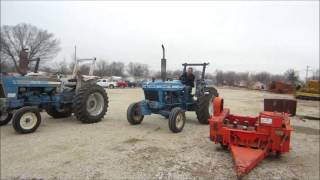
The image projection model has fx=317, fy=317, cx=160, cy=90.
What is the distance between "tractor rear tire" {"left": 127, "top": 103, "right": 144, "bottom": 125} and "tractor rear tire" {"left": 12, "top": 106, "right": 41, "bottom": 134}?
2.47 meters

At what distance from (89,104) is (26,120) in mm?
2320

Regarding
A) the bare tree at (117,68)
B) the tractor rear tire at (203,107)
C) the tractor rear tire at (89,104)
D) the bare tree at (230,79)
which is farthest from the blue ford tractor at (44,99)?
the bare tree at (117,68)

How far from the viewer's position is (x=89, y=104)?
981 cm

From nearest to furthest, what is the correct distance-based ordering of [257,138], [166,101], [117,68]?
[257,138], [166,101], [117,68]

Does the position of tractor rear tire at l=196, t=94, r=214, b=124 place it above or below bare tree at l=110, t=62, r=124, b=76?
below

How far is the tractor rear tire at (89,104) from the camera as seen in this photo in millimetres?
9086

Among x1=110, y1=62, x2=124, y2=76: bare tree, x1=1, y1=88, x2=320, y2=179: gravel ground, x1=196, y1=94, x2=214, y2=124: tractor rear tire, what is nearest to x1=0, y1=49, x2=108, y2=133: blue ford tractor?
x1=1, y1=88, x2=320, y2=179: gravel ground

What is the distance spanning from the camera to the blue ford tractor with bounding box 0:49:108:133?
25.8 feet

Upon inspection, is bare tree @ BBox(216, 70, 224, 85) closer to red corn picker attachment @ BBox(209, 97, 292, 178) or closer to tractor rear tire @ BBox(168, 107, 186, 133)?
tractor rear tire @ BBox(168, 107, 186, 133)

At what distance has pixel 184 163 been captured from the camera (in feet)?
18.4

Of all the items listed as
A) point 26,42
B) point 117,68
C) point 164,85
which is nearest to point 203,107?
point 164,85

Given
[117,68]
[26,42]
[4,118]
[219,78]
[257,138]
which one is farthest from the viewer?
[219,78]

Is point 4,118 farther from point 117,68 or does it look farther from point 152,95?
point 117,68

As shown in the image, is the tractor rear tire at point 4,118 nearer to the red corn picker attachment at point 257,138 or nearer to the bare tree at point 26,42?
the red corn picker attachment at point 257,138
